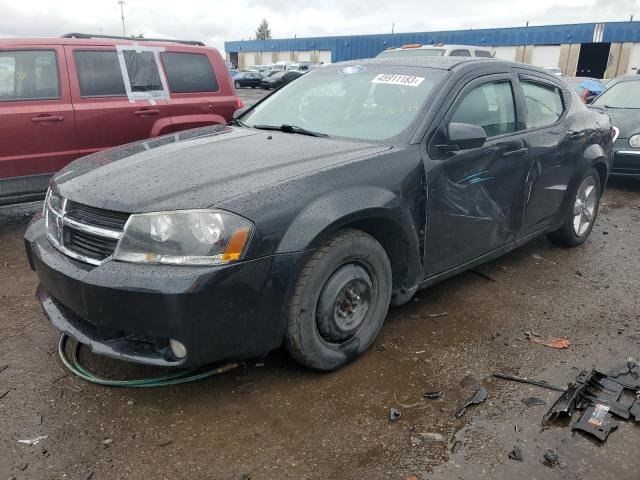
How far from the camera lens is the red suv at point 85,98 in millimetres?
5172

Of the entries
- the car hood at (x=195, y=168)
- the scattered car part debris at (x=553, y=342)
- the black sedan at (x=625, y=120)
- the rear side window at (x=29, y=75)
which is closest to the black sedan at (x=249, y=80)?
the black sedan at (x=625, y=120)

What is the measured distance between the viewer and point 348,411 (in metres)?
2.68

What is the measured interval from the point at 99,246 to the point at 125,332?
435mm

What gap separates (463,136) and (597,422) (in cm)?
170

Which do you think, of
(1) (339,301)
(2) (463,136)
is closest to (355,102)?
(2) (463,136)

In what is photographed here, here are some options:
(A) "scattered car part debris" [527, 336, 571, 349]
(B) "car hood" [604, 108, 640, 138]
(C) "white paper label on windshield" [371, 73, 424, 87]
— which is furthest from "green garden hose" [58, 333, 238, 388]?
(B) "car hood" [604, 108, 640, 138]

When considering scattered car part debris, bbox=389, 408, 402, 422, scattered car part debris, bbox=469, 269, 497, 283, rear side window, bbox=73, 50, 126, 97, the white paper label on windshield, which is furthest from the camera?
rear side window, bbox=73, 50, 126, 97

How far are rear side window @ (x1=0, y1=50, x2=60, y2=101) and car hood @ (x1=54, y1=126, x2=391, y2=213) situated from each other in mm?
2462

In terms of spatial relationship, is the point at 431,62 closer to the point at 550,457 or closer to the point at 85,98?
the point at 550,457

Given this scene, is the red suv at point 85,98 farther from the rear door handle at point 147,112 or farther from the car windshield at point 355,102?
the car windshield at point 355,102

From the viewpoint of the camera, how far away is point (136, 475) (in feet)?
7.33

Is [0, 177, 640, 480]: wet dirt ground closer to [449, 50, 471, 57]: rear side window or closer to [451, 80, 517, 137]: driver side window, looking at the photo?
[451, 80, 517, 137]: driver side window

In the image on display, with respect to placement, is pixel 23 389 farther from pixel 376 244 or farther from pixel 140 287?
pixel 376 244

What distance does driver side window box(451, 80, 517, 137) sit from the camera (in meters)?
3.60
